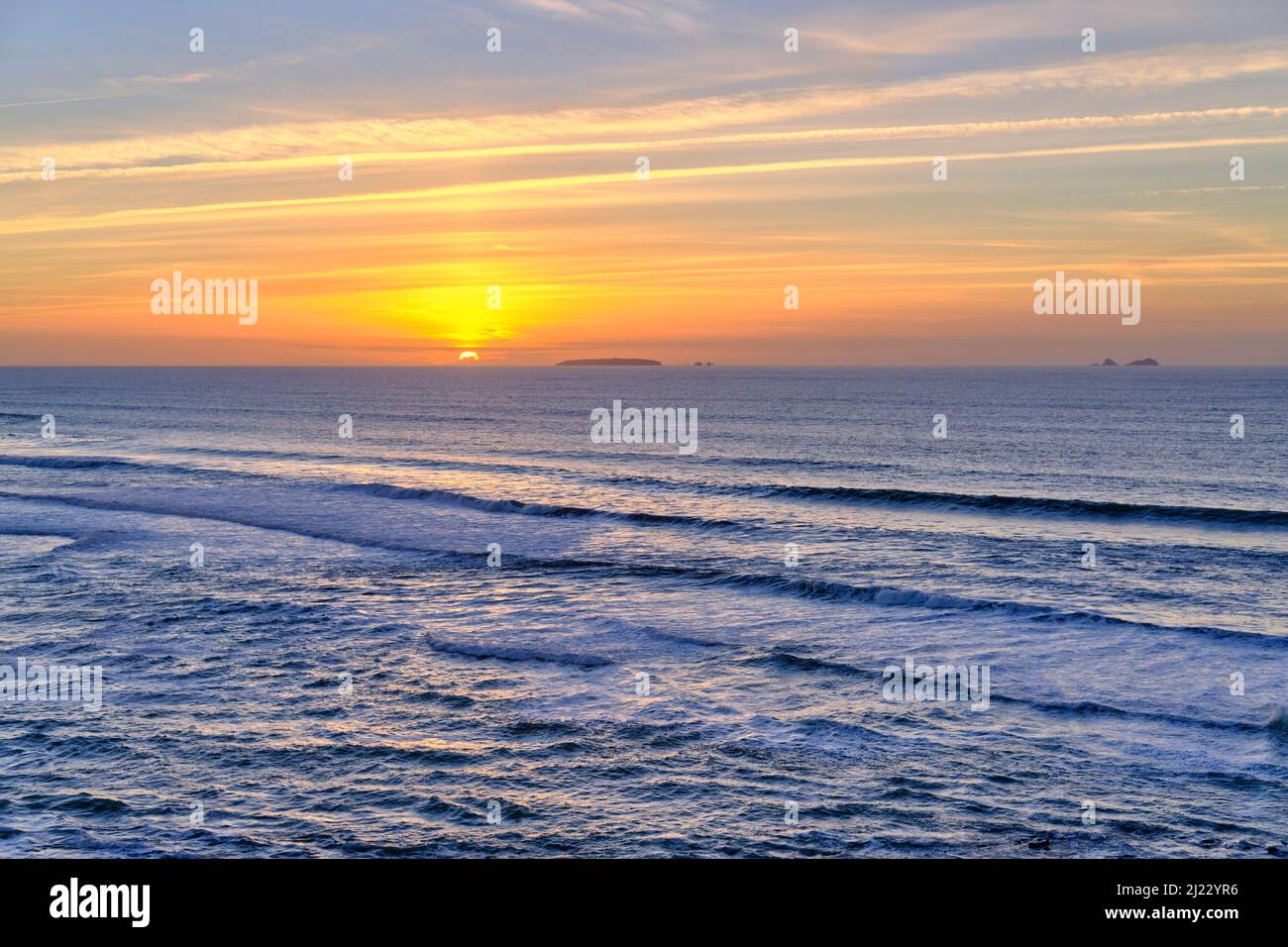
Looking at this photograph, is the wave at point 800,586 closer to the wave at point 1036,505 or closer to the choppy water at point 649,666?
the choppy water at point 649,666

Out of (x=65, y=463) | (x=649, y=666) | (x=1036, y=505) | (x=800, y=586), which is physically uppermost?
(x=65, y=463)

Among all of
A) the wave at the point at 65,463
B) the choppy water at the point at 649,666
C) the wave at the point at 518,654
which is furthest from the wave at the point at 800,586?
the wave at the point at 65,463

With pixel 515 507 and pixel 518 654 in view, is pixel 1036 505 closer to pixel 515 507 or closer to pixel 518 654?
pixel 515 507

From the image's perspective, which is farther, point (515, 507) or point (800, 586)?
point (515, 507)

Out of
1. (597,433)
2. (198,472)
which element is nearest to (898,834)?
(198,472)

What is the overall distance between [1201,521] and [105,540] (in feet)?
124

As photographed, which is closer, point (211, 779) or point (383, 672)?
point (211, 779)

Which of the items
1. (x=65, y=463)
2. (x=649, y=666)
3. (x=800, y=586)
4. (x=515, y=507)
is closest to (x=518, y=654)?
(x=649, y=666)

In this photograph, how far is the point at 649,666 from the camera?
19.3 m

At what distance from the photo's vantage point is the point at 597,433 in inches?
3538

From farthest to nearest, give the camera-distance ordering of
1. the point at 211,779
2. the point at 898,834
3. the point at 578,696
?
the point at 578,696 < the point at 211,779 < the point at 898,834

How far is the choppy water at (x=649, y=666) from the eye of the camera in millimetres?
12406
